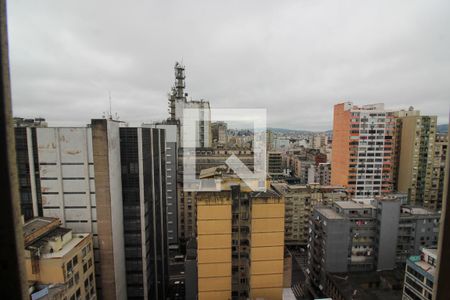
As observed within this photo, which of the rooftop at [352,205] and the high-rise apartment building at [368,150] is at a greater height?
the high-rise apartment building at [368,150]

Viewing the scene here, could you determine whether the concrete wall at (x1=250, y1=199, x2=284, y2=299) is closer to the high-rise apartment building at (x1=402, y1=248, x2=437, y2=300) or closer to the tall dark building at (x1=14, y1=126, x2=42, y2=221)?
the high-rise apartment building at (x1=402, y1=248, x2=437, y2=300)

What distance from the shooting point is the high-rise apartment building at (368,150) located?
664 inches

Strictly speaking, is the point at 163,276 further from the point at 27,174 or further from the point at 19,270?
the point at 19,270

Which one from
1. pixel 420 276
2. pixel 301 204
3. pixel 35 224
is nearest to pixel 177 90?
pixel 301 204

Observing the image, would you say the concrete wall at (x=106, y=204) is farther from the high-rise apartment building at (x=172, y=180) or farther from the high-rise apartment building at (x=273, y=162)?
the high-rise apartment building at (x=273, y=162)

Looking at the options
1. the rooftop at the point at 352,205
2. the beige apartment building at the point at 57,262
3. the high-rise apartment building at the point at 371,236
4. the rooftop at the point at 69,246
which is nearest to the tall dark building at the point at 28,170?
the beige apartment building at the point at 57,262

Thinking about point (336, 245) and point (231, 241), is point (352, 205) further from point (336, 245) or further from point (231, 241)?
point (231, 241)

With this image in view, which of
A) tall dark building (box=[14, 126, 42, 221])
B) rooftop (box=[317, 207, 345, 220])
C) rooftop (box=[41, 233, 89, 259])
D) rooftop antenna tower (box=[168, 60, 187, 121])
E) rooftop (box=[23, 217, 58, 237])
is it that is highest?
rooftop antenna tower (box=[168, 60, 187, 121])

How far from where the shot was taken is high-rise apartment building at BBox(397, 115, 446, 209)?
16750mm

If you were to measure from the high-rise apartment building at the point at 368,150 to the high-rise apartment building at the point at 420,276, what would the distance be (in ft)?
36.4

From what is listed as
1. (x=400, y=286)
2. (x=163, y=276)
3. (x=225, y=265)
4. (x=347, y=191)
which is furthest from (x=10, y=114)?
(x=347, y=191)

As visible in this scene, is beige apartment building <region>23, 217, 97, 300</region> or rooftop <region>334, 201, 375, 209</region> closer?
beige apartment building <region>23, 217, 97, 300</region>

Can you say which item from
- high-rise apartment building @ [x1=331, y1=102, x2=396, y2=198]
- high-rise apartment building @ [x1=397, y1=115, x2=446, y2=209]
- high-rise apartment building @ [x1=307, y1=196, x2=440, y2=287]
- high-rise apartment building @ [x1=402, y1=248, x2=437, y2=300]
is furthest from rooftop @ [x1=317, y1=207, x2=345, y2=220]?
high-rise apartment building @ [x1=397, y1=115, x2=446, y2=209]

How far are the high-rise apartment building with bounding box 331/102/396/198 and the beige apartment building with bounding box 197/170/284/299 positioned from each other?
45.2 feet
